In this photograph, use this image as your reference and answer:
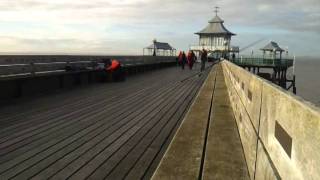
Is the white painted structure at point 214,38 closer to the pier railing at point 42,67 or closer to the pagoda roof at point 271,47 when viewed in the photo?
the pagoda roof at point 271,47

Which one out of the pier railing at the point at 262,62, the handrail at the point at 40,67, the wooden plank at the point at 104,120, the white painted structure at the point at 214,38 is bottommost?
the pier railing at the point at 262,62

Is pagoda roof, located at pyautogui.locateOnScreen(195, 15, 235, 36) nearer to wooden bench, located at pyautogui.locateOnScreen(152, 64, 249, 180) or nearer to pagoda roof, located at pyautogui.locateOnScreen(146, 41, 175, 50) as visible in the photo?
pagoda roof, located at pyautogui.locateOnScreen(146, 41, 175, 50)

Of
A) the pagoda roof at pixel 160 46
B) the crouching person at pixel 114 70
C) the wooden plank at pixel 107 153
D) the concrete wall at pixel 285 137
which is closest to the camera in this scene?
the concrete wall at pixel 285 137

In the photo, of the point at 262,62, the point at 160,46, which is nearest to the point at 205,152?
the point at 262,62

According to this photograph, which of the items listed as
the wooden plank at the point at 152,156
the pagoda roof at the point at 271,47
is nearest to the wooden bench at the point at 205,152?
the wooden plank at the point at 152,156

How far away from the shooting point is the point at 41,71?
608 inches

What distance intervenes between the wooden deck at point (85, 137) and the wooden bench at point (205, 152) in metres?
0.37

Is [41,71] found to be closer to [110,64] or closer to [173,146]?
[110,64]

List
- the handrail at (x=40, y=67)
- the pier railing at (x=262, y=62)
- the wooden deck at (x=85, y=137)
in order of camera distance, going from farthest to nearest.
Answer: the pier railing at (x=262, y=62), the handrail at (x=40, y=67), the wooden deck at (x=85, y=137)

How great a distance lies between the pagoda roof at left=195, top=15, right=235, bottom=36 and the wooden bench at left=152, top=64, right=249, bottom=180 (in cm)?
9641

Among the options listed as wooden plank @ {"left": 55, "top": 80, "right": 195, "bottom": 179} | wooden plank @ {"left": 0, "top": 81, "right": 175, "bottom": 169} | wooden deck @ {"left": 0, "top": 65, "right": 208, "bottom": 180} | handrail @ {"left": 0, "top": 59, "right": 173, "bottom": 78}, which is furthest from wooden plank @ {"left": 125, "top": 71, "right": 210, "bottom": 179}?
handrail @ {"left": 0, "top": 59, "right": 173, "bottom": 78}

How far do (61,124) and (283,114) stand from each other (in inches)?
254

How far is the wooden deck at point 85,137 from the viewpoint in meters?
5.23

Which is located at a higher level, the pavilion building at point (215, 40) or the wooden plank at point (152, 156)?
the pavilion building at point (215, 40)
